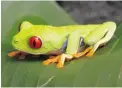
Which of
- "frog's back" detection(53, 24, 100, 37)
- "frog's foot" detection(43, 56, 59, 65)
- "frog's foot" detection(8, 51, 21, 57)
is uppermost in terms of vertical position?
"frog's back" detection(53, 24, 100, 37)

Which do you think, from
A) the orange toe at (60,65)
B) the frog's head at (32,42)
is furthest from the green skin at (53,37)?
the orange toe at (60,65)

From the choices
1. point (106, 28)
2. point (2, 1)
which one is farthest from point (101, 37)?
point (2, 1)

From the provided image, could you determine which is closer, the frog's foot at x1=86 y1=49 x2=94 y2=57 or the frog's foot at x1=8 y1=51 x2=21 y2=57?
the frog's foot at x1=86 y1=49 x2=94 y2=57

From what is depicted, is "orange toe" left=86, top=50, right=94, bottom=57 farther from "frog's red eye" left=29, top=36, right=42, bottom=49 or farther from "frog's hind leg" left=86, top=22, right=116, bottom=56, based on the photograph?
"frog's red eye" left=29, top=36, right=42, bottom=49

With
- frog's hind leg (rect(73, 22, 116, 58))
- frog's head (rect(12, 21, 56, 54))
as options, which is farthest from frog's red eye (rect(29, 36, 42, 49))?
frog's hind leg (rect(73, 22, 116, 58))

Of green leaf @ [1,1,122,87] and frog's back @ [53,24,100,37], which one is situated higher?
frog's back @ [53,24,100,37]

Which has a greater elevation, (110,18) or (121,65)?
(121,65)

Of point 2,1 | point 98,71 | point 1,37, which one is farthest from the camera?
point 2,1

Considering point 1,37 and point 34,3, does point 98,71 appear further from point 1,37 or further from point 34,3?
point 34,3
